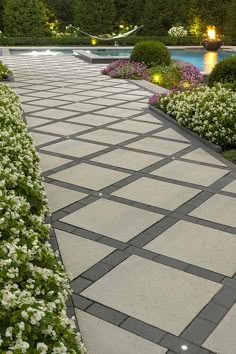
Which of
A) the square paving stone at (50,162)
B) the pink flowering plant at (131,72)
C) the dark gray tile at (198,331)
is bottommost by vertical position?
the dark gray tile at (198,331)

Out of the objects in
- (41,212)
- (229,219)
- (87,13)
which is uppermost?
(87,13)

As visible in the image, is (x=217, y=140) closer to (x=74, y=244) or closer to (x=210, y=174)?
(x=210, y=174)

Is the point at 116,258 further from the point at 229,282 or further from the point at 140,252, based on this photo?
the point at 229,282

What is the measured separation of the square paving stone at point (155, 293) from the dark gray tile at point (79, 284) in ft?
0.16

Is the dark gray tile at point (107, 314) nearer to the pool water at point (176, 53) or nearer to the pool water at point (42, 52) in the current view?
the pool water at point (176, 53)

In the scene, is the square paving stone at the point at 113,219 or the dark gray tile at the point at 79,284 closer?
the dark gray tile at the point at 79,284

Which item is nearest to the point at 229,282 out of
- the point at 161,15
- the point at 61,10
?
the point at 161,15

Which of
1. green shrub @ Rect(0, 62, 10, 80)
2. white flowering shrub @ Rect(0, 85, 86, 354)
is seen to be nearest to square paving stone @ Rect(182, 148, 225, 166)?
white flowering shrub @ Rect(0, 85, 86, 354)

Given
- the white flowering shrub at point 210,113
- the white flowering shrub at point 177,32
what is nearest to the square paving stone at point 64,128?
the white flowering shrub at point 210,113

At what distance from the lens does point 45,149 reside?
699cm

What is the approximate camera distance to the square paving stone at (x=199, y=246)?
377 cm

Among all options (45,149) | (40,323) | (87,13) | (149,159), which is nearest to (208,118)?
(149,159)

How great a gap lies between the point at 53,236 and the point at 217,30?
Answer: 30563 mm

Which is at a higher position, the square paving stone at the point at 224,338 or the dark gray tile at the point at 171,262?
the dark gray tile at the point at 171,262
